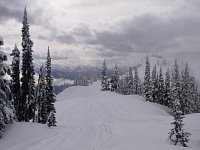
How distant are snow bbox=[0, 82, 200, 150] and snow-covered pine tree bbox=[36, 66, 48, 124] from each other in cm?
393

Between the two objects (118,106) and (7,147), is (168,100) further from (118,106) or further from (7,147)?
(7,147)

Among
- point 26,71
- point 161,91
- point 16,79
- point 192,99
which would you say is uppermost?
point 26,71

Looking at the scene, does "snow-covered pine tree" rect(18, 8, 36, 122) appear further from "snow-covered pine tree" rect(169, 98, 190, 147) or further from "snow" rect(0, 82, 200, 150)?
"snow-covered pine tree" rect(169, 98, 190, 147)

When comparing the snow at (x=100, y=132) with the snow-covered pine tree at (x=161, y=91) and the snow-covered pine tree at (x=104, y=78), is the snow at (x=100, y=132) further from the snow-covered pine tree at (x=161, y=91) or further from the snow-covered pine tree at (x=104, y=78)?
the snow-covered pine tree at (x=104, y=78)

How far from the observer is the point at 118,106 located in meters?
81.3

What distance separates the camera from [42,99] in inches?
2306

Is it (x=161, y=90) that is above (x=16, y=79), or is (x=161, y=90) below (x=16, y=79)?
below

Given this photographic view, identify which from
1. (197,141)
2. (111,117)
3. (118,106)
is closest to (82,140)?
Answer: (197,141)

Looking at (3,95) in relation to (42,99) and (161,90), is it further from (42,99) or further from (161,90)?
(161,90)

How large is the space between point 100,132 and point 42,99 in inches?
1047

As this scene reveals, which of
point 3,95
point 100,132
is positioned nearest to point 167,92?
point 100,132

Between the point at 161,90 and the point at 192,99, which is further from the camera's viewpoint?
the point at 192,99

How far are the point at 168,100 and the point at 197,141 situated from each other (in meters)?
67.3

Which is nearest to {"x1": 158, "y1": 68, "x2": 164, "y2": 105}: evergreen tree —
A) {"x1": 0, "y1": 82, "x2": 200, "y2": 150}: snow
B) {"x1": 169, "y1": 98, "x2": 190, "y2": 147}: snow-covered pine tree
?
{"x1": 0, "y1": 82, "x2": 200, "y2": 150}: snow
